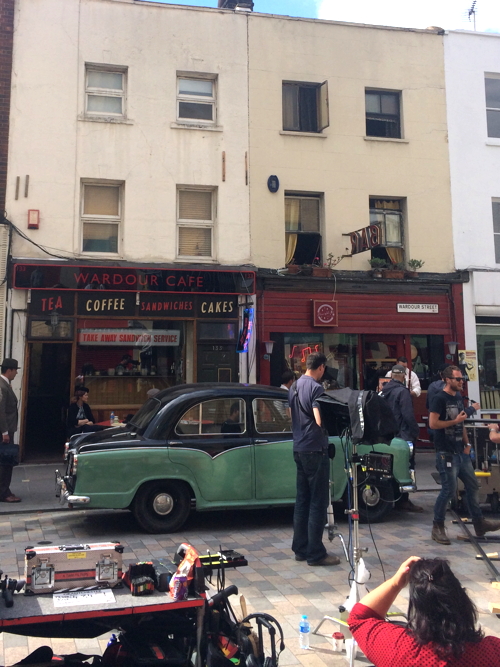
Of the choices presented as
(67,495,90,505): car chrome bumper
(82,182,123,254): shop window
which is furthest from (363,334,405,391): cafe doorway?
(67,495,90,505): car chrome bumper

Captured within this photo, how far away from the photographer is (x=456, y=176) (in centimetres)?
1554

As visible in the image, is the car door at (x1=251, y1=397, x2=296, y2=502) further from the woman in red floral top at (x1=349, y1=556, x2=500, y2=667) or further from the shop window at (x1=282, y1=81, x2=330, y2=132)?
the shop window at (x1=282, y1=81, x2=330, y2=132)

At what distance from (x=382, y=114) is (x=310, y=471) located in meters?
11.9

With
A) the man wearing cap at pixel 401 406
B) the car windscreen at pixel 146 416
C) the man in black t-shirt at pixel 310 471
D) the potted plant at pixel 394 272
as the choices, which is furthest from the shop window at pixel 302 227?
the man in black t-shirt at pixel 310 471

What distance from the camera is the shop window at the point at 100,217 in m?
13.6

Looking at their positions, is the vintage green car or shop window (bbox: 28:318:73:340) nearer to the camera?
the vintage green car

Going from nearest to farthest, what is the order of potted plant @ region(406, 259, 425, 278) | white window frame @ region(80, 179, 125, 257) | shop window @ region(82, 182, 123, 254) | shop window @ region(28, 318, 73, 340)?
shop window @ region(28, 318, 73, 340) → white window frame @ region(80, 179, 125, 257) → shop window @ region(82, 182, 123, 254) → potted plant @ region(406, 259, 425, 278)

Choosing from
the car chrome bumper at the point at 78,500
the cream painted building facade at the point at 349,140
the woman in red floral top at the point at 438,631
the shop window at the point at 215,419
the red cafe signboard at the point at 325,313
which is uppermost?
the cream painted building facade at the point at 349,140

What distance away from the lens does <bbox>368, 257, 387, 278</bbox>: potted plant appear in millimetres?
14586

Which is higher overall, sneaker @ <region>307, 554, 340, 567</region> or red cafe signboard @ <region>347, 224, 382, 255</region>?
red cafe signboard @ <region>347, 224, 382, 255</region>

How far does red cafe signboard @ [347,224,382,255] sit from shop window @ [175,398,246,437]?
7074 mm

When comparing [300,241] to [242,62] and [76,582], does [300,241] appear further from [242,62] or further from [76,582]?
[76,582]

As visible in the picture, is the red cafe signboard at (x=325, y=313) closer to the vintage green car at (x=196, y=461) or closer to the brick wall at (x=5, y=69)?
the vintage green car at (x=196, y=461)

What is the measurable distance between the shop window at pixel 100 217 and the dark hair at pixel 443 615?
12199 mm
